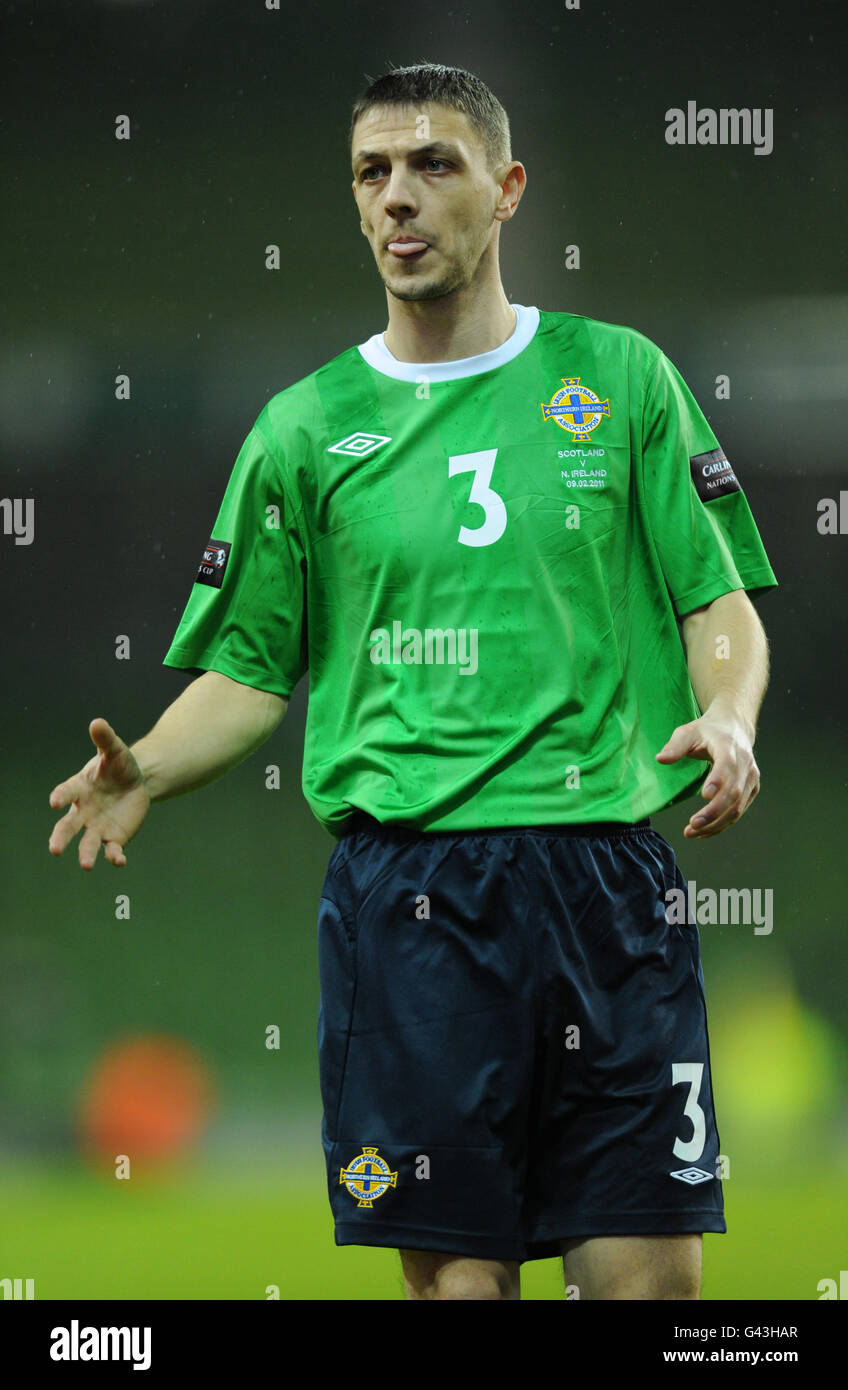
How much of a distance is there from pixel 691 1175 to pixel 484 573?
32.0 inches

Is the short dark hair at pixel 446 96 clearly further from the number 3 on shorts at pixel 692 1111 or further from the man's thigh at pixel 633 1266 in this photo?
the man's thigh at pixel 633 1266

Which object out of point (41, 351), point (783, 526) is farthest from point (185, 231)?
point (783, 526)

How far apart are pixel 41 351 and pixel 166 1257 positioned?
2.21m

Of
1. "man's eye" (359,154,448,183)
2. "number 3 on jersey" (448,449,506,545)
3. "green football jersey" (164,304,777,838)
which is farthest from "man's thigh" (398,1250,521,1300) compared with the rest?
"man's eye" (359,154,448,183)

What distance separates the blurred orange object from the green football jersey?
75.1 inches

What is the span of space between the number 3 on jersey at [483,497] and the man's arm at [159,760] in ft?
1.24

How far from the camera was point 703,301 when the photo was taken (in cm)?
414

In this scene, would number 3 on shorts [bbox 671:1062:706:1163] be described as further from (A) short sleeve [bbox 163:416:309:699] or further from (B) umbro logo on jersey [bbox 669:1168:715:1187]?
(A) short sleeve [bbox 163:416:309:699]

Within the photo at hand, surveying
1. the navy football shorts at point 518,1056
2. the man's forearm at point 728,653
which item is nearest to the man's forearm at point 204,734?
the navy football shorts at point 518,1056

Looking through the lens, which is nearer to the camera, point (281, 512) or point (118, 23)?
point (281, 512)

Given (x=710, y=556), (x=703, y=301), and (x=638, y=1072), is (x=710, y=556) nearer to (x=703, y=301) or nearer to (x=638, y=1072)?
(x=638, y=1072)

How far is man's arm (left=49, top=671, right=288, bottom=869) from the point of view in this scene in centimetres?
204

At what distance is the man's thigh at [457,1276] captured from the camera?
6.79 ft

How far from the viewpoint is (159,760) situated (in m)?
2.21
